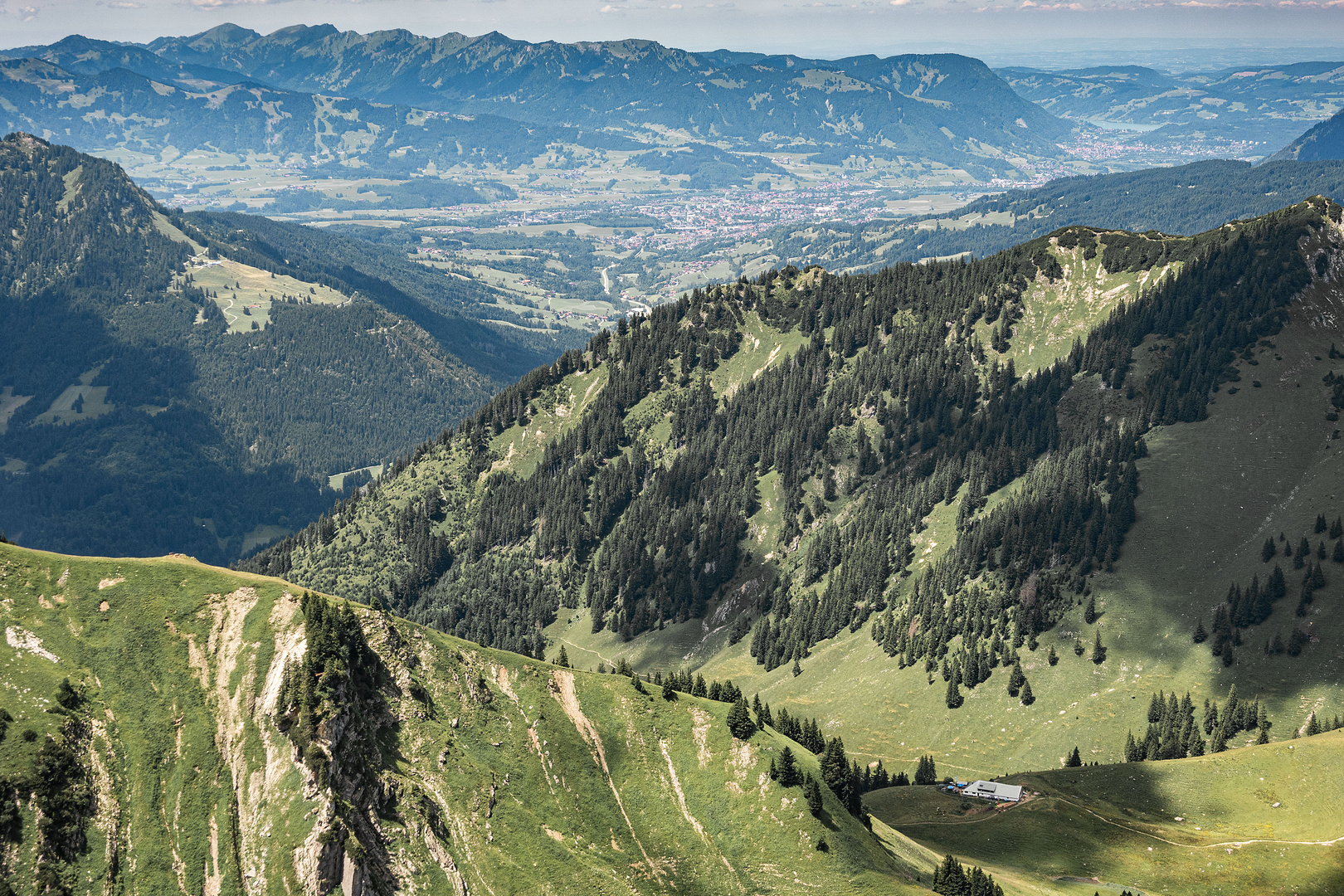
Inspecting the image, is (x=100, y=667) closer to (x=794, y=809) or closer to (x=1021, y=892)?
(x=794, y=809)

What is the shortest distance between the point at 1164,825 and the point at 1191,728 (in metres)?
→ 40.1

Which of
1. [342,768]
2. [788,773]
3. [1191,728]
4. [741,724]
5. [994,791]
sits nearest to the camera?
[342,768]

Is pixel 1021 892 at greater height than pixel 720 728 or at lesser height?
lesser

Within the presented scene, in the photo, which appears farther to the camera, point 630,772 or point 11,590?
point 630,772

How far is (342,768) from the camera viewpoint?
108m

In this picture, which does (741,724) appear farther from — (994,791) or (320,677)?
(320,677)

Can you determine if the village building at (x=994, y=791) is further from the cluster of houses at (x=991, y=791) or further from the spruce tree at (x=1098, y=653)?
the spruce tree at (x=1098, y=653)

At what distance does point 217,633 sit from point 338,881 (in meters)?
36.1

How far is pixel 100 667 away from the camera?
112188mm

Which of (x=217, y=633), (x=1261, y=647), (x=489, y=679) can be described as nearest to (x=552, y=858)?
(x=489, y=679)

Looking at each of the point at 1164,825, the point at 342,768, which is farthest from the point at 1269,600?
the point at 342,768

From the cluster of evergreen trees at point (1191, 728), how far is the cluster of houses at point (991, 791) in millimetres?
35922

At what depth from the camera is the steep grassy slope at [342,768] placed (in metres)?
99.6

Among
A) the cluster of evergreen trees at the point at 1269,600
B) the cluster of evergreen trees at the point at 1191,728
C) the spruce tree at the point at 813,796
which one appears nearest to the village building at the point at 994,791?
the cluster of evergreen trees at the point at 1191,728
